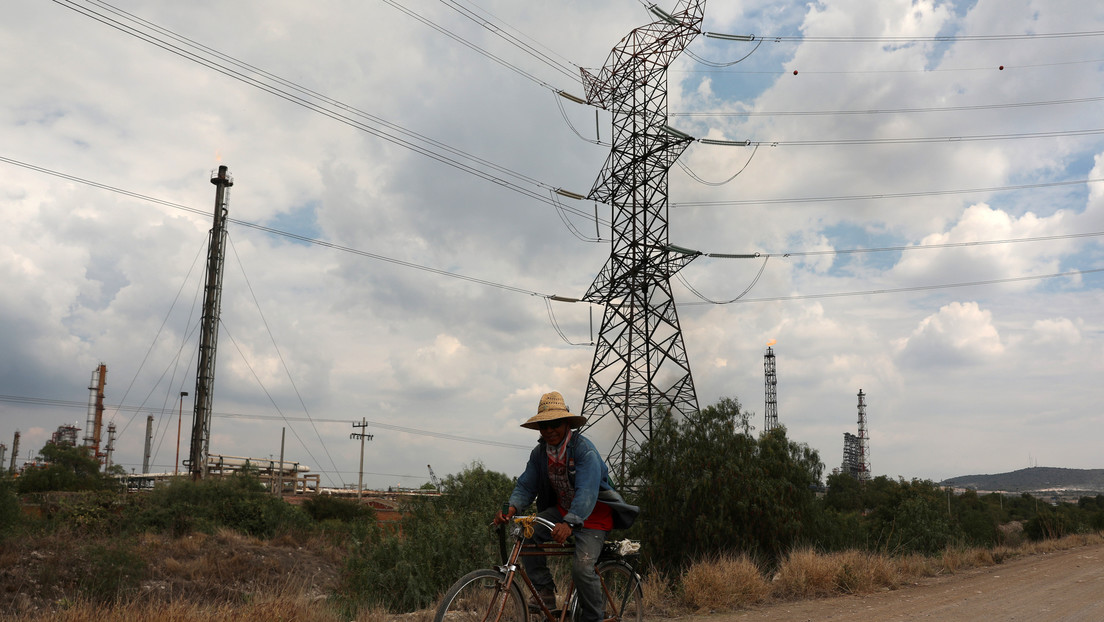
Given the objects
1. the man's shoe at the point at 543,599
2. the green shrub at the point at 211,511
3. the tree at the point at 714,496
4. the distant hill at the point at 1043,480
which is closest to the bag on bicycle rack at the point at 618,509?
the man's shoe at the point at 543,599

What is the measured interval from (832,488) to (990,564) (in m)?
42.0

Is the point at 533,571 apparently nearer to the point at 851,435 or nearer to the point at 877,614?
the point at 877,614

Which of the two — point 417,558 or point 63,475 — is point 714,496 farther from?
point 63,475

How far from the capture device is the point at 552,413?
664 cm

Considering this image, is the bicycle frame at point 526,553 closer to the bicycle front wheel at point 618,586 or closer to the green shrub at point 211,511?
the bicycle front wheel at point 618,586

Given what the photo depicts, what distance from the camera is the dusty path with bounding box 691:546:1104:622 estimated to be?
399 inches

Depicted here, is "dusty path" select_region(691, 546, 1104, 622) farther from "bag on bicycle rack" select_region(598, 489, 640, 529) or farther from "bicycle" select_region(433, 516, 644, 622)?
"bag on bicycle rack" select_region(598, 489, 640, 529)

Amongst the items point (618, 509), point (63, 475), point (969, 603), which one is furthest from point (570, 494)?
point (63, 475)

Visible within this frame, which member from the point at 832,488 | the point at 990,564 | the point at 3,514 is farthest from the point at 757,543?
the point at 832,488

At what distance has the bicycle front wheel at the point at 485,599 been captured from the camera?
19.0ft

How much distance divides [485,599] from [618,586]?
6.00 feet

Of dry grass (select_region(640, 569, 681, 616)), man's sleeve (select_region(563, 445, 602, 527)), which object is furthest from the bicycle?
dry grass (select_region(640, 569, 681, 616))

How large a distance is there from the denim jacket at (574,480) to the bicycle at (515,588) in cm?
29

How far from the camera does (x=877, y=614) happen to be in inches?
408
